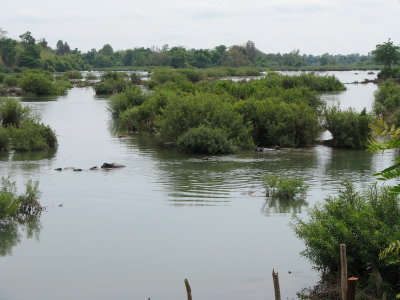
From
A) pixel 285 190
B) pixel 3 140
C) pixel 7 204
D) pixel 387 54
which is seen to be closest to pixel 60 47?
pixel 387 54

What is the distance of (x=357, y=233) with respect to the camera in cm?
1093

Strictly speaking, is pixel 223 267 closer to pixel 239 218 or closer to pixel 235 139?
pixel 239 218

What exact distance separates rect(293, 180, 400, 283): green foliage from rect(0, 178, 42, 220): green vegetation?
923cm

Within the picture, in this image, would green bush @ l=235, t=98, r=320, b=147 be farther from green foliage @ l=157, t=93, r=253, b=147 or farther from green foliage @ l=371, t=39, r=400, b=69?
green foliage @ l=371, t=39, r=400, b=69

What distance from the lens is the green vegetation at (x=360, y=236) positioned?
34.6 ft

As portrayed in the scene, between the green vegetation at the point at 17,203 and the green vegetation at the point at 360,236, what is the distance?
9.20 meters

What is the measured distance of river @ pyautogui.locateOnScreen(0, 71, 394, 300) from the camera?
42.5ft

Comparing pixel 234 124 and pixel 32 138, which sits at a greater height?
pixel 234 124

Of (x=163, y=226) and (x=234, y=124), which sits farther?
(x=234, y=124)

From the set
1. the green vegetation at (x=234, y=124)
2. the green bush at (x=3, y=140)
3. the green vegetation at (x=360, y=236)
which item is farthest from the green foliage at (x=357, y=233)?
the green bush at (x=3, y=140)

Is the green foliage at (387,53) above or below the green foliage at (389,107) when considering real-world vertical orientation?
above

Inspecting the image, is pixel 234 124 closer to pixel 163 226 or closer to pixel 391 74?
pixel 163 226

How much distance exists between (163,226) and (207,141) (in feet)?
40.7

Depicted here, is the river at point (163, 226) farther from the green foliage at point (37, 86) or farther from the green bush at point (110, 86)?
the green bush at point (110, 86)
